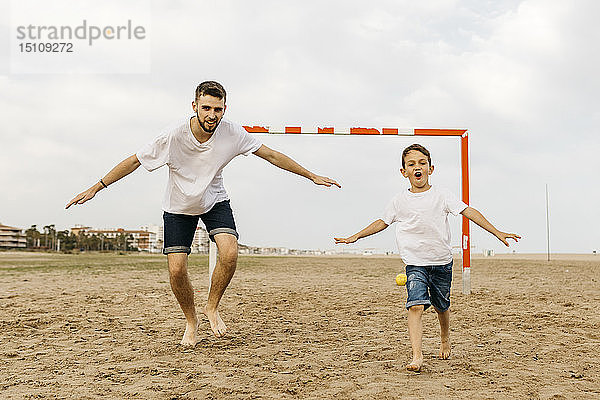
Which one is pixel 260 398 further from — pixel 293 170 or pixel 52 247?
pixel 52 247

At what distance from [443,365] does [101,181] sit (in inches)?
104

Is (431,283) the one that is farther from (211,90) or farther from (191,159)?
(211,90)

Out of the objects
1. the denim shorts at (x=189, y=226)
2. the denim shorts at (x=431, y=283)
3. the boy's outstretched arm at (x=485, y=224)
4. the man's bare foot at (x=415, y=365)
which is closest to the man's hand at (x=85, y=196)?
the denim shorts at (x=189, y=226)

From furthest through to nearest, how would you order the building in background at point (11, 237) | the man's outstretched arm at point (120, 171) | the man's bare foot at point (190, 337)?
the building in background at point (11, 237)
the man's bare foot at point (190, 337)
the man's outstretched arm at point (120, 171)

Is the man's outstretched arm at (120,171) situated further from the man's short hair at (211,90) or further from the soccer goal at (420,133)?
the soccer goal at (420,133)

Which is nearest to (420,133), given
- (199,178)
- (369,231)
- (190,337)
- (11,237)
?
(369,231)

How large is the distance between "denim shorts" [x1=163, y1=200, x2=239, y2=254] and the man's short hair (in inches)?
32.9

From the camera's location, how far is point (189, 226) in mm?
4293

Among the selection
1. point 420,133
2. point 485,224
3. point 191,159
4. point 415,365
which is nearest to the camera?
point 415,365

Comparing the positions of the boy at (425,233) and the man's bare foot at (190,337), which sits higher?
the boy at (425,233)

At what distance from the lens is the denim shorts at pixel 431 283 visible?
3.59m

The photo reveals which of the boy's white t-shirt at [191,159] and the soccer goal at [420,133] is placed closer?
the boy's white t-shirt at [191,159]

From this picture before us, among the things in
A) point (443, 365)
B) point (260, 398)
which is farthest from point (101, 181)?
point (443, 365)

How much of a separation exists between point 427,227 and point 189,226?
1.77m
